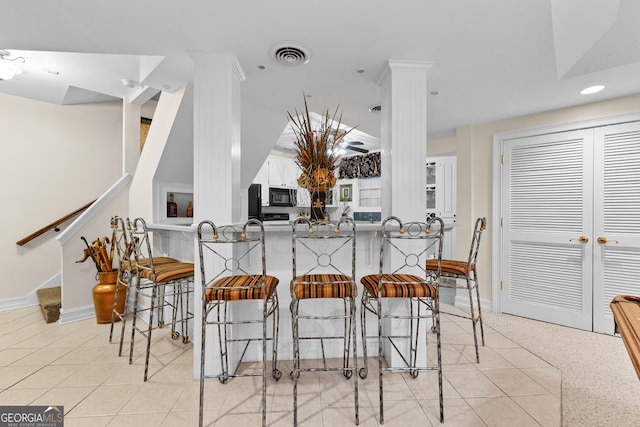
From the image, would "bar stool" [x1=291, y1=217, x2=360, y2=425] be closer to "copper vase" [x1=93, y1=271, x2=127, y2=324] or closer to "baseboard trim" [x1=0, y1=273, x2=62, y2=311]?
"copper vase" [x1=93, y1=271, x2=127, y2=324]

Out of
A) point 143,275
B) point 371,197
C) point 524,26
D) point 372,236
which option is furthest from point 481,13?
point 371,197

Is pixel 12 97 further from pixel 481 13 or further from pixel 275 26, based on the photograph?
pixel 481 13

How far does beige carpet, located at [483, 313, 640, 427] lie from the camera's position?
1.66 metres

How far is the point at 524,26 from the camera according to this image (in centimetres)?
167

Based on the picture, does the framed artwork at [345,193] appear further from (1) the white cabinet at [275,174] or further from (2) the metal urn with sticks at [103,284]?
(2) the metal urn with sticks at [103,284]

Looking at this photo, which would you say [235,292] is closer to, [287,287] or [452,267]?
[287,287]

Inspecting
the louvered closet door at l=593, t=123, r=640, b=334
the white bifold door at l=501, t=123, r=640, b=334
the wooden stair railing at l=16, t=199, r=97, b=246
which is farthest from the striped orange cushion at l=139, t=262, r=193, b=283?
the louvered closet door at l=593, t=123, r=640, b=334

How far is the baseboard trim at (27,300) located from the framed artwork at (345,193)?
15.8 ft

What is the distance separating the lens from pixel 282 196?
5.21 m

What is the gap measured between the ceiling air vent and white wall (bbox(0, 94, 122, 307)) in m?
2.78

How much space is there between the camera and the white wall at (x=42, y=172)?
3.36 metres

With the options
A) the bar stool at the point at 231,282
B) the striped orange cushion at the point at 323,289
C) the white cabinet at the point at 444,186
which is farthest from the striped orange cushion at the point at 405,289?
the white cabinet at the point at 444,186

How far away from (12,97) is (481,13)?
487 cm

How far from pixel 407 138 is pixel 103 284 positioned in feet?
10.6
